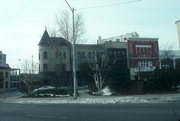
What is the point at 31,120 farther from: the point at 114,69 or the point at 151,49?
the point at 151,49

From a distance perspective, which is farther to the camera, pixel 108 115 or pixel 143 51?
pixel 143 51

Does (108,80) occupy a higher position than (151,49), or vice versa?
(151,49)

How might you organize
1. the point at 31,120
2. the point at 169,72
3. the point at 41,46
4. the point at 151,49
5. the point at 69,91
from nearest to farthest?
the point at 31,120 → the point at 169,72 → the point at 69,91 → the point at 151,49 → the point at 41,46

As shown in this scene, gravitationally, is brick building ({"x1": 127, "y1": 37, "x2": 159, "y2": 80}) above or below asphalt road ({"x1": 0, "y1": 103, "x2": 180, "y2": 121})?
above

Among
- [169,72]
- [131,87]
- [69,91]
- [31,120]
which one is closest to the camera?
[31,120]

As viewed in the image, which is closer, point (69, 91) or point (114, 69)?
point (114, 69)

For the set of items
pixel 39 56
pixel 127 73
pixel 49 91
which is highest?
pixel 39 56

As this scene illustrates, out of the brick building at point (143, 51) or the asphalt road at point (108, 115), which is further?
the brick building at point (143, 51)

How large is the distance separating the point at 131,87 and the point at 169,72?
4.99 m

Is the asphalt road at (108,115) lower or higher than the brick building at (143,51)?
lower

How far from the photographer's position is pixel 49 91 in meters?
35.8

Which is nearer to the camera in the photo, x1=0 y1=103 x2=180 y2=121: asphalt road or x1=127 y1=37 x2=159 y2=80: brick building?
x1=0 y1=103 x2=180 y2=121: asphalt road

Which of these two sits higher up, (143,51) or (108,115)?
(143,51)

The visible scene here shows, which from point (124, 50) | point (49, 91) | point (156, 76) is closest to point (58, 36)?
point (49, 91)
